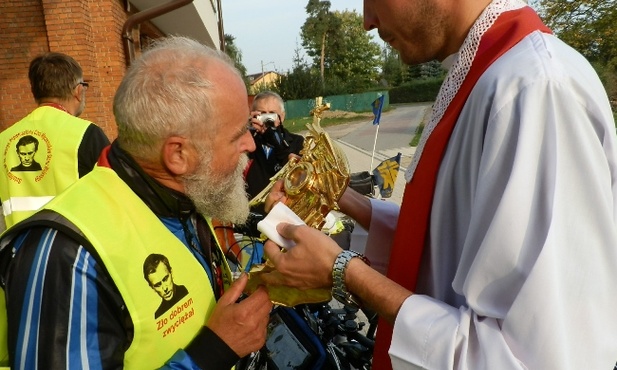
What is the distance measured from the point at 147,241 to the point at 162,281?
124 millimetres

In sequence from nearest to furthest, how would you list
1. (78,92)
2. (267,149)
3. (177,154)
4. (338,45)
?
1. (177,154)
2. (78,92)
3. (267,149)
4. (338,45)

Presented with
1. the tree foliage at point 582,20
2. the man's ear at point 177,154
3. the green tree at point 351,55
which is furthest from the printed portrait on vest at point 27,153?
the green tree at point 351,55

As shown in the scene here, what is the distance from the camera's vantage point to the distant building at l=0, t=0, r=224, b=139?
637cm

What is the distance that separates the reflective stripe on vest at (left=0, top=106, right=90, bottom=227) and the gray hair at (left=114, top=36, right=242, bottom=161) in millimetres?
2127

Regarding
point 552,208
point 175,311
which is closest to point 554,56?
point 552,208

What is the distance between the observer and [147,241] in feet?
4.54

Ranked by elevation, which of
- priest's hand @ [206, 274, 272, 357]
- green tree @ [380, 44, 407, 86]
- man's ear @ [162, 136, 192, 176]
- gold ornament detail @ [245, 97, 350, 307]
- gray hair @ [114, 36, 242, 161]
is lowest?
priest's hand @ [206, 274, 272, 357]

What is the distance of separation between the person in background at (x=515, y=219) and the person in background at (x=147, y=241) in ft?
1.68

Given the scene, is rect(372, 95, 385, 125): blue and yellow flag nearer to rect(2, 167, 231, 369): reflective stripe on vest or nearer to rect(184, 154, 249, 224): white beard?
rect(184, 154, 249, 224): white beard

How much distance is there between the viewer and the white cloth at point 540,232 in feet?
3.01

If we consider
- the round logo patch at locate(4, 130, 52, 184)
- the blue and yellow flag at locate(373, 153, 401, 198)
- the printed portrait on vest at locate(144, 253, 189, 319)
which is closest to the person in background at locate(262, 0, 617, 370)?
the printed portrait on vest at locate(144, 253, 189, 319)

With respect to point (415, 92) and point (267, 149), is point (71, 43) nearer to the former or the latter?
point (267, 149)

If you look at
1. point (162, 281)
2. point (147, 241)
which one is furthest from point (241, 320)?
point (147, 241)

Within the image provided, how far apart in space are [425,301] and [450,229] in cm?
21
